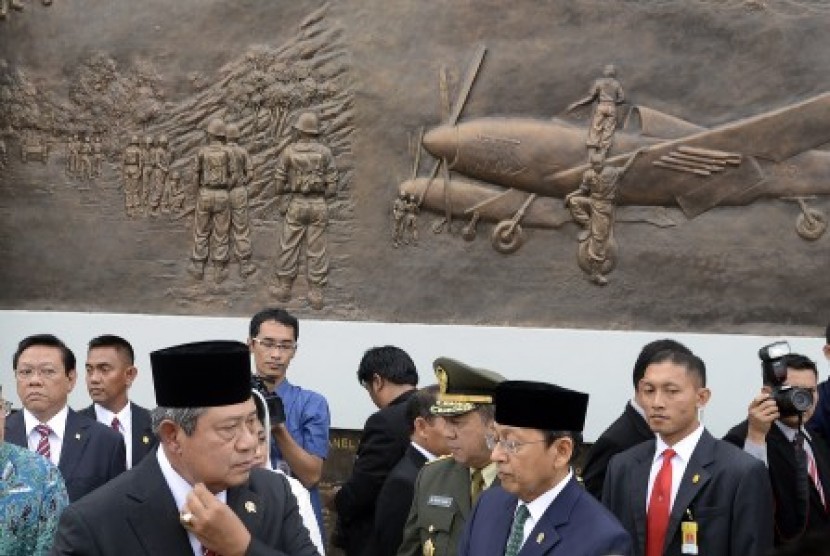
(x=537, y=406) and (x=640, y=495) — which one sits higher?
(x=537, y=406)

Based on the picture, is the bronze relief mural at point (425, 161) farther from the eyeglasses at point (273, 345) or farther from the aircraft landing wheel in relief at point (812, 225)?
the eyeglasses at point (273, 345)

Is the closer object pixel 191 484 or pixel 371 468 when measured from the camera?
pixel 191 484

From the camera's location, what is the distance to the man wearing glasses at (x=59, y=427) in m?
6.47

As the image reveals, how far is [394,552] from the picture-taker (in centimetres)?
632

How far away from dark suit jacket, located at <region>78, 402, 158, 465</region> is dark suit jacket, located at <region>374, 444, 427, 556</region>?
1.52 metres

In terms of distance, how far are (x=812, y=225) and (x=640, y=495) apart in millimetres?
4696

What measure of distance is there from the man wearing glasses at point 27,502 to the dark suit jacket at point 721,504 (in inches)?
86.6

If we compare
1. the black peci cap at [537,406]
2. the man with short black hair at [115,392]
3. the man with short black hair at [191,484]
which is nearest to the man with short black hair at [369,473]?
the man with short black hair at [115,392]

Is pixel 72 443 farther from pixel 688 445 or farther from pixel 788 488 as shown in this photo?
pixel 788 488

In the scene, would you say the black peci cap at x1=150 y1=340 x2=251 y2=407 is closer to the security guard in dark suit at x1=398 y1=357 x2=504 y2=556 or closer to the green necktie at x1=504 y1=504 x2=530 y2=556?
the green necktie at x1=504 y1=504 x2=530 y2=556

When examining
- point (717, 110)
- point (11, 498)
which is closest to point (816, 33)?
point (717, 110)

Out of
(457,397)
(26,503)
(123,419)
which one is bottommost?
(26,503)

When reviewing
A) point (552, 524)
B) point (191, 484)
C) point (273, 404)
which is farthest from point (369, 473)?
point (191, 484)

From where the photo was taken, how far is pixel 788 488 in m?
6.21
